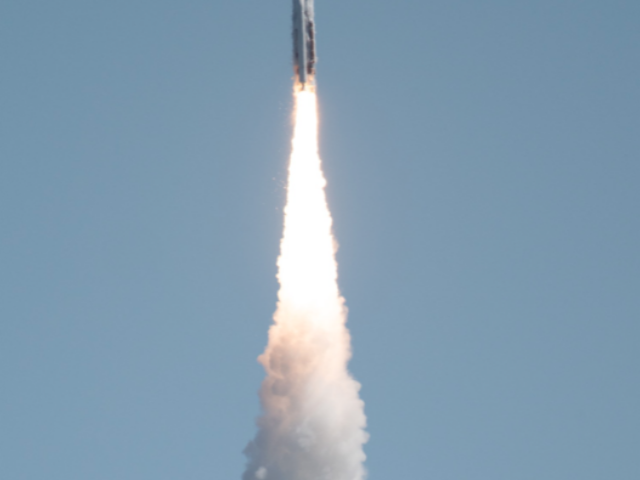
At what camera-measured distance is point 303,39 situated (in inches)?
4375

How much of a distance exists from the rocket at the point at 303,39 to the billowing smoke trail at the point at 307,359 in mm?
1493

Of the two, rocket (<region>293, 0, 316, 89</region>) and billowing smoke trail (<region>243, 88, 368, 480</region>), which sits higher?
rocket (<region>293, 0, 316, 89</region>)

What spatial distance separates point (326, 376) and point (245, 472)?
5627 millimetres

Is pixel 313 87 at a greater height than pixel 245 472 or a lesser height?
greater

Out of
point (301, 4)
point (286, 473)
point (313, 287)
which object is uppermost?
point (301, 4)

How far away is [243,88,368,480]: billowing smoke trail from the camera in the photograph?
371 ft

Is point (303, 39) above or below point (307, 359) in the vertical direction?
above

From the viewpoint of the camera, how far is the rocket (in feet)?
365

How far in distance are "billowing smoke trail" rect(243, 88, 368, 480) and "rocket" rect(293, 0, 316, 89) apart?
149 cm

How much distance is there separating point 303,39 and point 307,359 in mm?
14469

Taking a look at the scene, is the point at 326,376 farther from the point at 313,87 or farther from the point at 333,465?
the point at 313,87

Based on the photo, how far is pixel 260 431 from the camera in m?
114

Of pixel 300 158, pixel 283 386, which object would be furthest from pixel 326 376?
pixel 300 158

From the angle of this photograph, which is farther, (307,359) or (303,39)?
(307,359)
